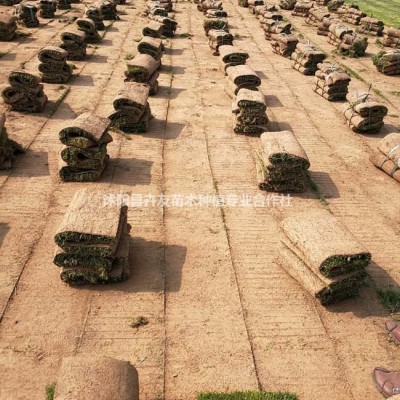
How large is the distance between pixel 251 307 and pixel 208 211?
461 cm

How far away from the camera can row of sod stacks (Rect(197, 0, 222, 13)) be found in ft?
145

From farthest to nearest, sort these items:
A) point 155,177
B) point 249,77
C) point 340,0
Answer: point 340,0
point 249,77
point 155,177

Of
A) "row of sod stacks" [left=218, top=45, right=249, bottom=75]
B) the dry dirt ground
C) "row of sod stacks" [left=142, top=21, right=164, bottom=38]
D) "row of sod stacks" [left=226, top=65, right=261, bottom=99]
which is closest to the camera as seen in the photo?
the dry dirt ground

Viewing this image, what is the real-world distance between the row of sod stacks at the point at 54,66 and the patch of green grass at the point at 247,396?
69.7 feet

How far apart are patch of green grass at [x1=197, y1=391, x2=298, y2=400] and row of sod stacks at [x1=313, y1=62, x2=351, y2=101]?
2034cm

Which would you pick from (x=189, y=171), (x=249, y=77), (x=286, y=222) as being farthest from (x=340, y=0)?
(x=286, y=222)

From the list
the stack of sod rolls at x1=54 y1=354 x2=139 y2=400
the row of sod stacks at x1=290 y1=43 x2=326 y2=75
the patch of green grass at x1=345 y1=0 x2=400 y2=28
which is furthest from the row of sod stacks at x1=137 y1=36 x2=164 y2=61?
the patch of green grass at x1=345 y1=0 x2=400 y2=28

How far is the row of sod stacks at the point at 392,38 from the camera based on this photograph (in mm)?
35906

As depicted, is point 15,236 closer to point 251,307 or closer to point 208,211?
point 208,211

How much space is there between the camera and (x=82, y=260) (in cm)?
1072

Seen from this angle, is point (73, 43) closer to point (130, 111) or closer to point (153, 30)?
point (153, 30)

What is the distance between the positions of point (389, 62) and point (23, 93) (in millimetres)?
26231

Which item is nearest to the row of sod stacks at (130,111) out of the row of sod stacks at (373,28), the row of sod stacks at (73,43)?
the row of sod stacks at (73,43)

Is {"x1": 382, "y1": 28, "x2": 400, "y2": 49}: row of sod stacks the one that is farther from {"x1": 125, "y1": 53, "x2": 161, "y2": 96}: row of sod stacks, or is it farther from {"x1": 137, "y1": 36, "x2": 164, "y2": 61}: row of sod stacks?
{"x1": 125, "y1": 53, "x2": 161, "y2": 96}: row of sod stacks
